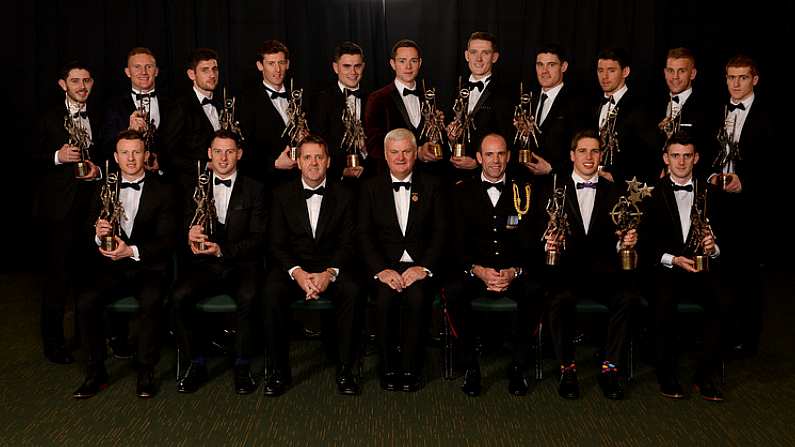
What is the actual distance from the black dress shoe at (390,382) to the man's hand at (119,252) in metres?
1.77

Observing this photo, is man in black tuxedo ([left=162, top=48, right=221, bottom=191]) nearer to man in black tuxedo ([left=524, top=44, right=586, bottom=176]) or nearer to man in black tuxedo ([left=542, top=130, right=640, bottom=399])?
man in black tuxedo ([left=524, top=44, right=586, bottom=176])

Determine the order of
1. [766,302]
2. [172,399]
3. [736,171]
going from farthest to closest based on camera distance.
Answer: [766,302] < [736,171] < [172,399]

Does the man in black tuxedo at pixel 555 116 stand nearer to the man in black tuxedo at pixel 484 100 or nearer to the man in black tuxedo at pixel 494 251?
the man in black tuxedo at pixel 484 100

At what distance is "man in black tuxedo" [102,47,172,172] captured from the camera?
608 centimetres

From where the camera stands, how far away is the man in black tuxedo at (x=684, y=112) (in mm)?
6023

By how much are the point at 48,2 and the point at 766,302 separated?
22.6 feet

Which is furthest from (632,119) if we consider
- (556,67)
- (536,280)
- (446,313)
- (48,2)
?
(48,2)

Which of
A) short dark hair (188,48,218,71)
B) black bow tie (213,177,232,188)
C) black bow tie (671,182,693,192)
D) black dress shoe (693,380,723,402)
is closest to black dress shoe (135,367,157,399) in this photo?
black bow tie (213,177,232,188)

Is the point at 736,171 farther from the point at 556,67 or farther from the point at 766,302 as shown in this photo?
the point at 766,302

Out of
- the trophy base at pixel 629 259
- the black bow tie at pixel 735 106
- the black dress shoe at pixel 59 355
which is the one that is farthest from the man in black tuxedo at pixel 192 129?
the black bow tie at pixel 735 106

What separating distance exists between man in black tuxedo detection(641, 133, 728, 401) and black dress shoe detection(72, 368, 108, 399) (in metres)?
3.34

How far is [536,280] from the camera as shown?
5.49 m

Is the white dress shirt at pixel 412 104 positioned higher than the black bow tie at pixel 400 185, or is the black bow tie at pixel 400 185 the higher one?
the white dress shirt at pixel 412 104

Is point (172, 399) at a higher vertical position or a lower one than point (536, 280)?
lower
